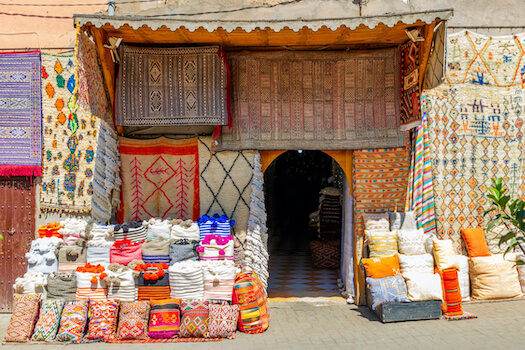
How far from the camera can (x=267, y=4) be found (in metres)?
8.42

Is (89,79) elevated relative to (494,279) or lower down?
elevated

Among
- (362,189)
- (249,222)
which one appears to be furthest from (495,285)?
(249,222)

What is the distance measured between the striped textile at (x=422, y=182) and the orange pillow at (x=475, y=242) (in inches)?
19.9

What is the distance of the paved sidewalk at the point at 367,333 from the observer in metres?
5.27

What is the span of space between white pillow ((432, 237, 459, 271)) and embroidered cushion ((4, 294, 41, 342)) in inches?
206

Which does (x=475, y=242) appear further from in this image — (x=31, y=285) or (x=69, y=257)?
(x=31, y=285)

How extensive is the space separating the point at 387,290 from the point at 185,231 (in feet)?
9.12

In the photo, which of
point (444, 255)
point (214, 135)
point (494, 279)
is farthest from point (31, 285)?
point (494, 279)

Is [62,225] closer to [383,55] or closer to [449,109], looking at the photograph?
[383,55]

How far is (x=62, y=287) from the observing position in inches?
227

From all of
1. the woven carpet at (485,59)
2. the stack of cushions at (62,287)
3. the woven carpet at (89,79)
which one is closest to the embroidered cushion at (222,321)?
the stack of cushions at (62,287)

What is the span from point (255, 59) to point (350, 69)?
1426 millimetres

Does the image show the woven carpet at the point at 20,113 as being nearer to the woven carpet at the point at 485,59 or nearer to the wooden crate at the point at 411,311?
the wooden crate at the point at 411,311

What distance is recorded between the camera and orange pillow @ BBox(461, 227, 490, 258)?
7074mm
